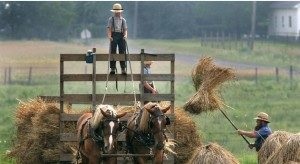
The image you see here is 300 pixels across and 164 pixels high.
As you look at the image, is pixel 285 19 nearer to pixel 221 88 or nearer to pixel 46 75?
pixel 46 75

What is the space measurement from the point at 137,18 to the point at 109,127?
5286 centimetres

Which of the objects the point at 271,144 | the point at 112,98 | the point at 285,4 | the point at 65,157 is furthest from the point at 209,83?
the point at 285,4

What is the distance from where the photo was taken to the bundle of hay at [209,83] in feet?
63.4

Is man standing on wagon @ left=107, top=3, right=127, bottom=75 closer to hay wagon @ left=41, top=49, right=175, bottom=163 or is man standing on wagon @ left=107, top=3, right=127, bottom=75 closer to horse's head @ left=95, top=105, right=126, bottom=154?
hay wagon @ left=41, top=49, right=175, bottom=163

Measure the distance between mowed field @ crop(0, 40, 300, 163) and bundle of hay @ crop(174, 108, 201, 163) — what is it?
51 centimetres

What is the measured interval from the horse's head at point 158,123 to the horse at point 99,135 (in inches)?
19.3

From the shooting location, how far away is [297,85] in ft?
138

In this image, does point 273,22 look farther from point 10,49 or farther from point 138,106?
point 138,106

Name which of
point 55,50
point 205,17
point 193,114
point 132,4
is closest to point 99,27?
point 132,4

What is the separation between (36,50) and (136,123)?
101ft

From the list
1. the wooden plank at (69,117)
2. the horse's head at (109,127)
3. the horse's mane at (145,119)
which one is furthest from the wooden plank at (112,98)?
the horse's head at (109,127)

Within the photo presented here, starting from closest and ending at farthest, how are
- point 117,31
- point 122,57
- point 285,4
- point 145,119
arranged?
point 145,119, point 122,57, point 117,31, point 285,4

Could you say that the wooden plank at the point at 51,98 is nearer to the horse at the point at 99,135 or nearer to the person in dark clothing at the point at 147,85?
the person in dark clothing at the point at 147,85

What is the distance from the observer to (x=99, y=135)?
1653 centimetres
